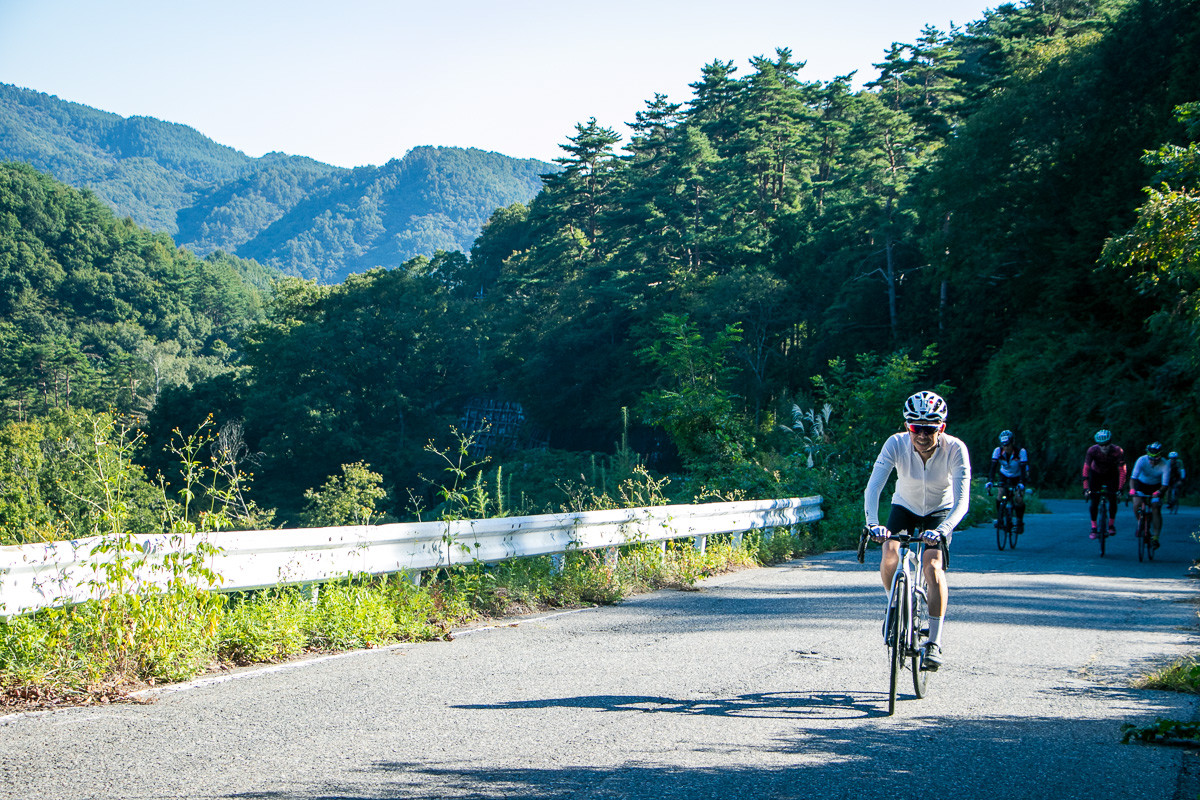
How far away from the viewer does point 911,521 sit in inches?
251

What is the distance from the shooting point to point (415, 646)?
729cm

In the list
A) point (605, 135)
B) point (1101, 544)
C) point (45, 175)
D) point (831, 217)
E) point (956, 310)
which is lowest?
point (1101, 544)

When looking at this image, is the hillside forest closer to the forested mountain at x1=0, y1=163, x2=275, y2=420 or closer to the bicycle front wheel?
the forested mountain at x1=0, y1=163, x2=275, y2=420

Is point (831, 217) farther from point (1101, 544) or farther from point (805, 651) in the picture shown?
point (805, 651)

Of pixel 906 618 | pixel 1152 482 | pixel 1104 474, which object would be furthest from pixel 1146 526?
pixel 906 618

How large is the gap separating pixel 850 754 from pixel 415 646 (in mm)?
3480

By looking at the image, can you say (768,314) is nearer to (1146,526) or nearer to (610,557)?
(1146,526)

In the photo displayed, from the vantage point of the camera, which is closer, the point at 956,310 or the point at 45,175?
the point at 956,310

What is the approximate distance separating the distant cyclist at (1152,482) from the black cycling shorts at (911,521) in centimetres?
1056

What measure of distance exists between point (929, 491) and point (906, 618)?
81 cm

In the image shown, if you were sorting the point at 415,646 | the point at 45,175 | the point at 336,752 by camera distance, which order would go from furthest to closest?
the point at 45,175
the point at 415,646
the point at 336,752

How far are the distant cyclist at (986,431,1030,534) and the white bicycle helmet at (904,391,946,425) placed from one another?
11410 millimetres

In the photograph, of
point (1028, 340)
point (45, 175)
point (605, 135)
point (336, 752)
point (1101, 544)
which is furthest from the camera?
point (45, 175)

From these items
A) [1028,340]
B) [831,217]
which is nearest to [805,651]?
A: [1028,340]
